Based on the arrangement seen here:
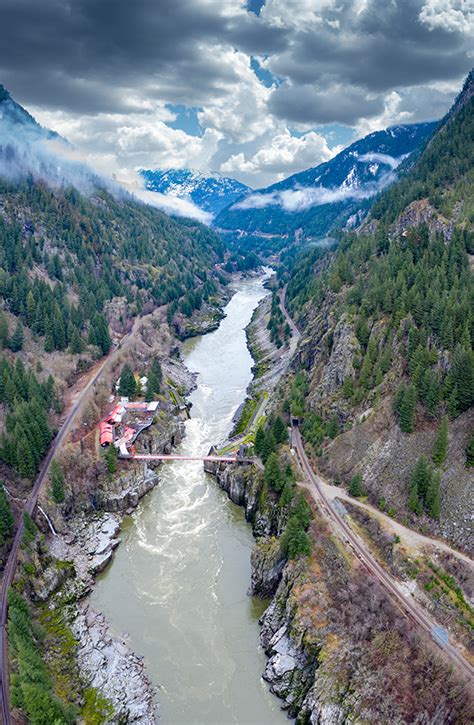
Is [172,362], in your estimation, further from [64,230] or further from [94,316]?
[64,230]

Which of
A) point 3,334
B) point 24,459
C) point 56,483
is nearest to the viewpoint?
point 56,483

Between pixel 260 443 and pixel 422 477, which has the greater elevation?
pixel 422 477

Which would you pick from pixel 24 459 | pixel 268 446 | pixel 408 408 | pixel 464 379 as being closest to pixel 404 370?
pixel 408 408

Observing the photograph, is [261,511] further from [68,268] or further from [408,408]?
[68,268]

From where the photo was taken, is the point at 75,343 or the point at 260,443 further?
the point at 75,343

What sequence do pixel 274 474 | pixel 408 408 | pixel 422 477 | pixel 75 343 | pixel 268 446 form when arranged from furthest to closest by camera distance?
1. pixel 75 343
2. pixel 268 446
3. pixel 274 474
4. pixel 408 408
5. pixel 422 477

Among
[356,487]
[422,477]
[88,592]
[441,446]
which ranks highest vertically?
[441,446]

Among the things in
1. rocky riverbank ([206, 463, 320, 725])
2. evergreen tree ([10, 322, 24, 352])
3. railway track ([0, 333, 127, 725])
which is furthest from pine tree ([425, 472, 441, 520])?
evergreen tree ([10, 322, 24, 352])

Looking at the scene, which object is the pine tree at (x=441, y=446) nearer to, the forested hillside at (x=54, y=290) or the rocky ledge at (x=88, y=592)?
the rocky ledge at (x=88, y=592)
